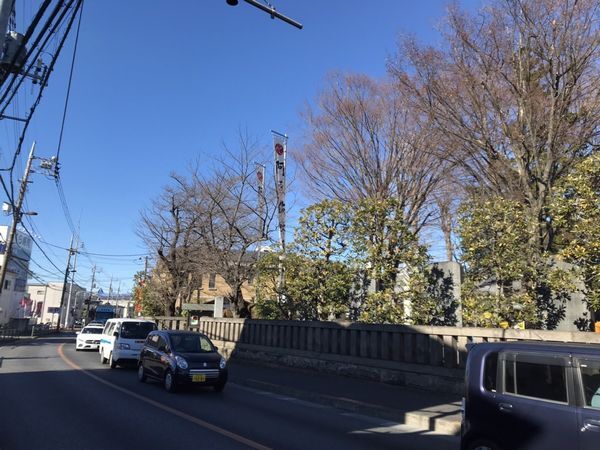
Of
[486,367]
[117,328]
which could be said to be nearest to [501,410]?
[486,367]

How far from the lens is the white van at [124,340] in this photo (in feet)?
57.2

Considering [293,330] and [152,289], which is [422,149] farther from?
[152,289]

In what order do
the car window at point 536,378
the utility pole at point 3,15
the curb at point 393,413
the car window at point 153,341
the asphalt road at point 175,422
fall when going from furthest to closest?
the car window at point 153,341 → the utility pole at point 3,15 → the curb at point 393,413 → the asphalt road at point 175,422 → the car window at point 536,378

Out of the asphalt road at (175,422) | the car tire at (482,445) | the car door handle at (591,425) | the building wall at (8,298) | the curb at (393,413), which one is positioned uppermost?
the building wall at (8,298)

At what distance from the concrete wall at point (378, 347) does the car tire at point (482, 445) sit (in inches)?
203

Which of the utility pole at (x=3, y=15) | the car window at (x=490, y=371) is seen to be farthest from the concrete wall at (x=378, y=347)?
the utility pole at (x=3, y=15)

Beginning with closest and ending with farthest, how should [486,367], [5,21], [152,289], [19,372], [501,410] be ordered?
1. [501,410]
2. [486,367]
3. [5,21]
4. [19,372]
5. [152,289]

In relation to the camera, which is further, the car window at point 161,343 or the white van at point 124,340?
the white van at point 124,340

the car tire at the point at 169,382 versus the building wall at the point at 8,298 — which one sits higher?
the building wall at the point at 8,298

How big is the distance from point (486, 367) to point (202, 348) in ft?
30.7

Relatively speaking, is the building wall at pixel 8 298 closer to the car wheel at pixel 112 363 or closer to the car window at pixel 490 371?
the car wheel at pixel 112 363

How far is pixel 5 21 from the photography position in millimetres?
9469

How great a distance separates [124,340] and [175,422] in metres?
10.4

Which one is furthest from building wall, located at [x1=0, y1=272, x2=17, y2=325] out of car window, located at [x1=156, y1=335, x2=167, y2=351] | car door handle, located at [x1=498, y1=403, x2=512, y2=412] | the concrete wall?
car door handle, located at [x1=498, y1=403, x2=512, y2=412]
